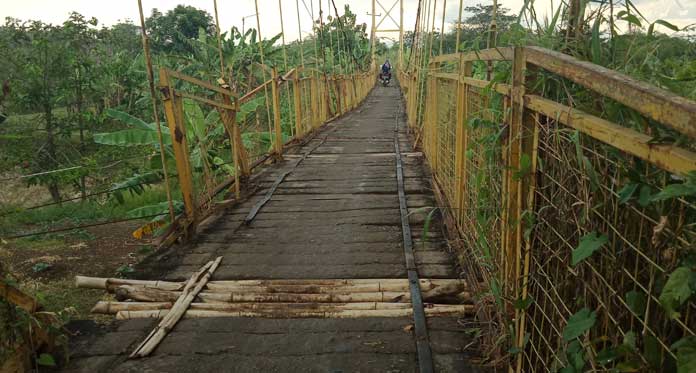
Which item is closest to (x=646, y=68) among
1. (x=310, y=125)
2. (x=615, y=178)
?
(x=615, y=178)

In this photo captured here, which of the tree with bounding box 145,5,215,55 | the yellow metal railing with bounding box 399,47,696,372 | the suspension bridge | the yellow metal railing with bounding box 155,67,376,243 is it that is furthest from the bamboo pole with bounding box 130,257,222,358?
the tree with bounding box 145,5,215,55

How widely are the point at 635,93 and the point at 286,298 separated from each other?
2.54 m

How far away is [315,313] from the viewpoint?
10.4 feet

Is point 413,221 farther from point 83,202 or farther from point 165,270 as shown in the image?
point 83,202

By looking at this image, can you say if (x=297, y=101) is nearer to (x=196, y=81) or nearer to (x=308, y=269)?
(x=196, y=81)

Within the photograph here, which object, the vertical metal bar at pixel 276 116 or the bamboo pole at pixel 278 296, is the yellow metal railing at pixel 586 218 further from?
the vertical metal bar at pixel 276 116

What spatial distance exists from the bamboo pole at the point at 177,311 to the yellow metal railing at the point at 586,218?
176 centimetres

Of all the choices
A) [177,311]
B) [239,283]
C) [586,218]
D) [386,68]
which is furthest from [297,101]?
[386,68]

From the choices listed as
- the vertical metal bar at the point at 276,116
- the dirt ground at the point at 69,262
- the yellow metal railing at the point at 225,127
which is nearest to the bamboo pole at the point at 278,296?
the dirt ground at the point at 69,262

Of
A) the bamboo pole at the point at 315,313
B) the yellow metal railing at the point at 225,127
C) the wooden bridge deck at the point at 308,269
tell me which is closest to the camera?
the wooden bridge deck at the point at 308,269

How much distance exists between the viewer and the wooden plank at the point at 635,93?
3.60 feet

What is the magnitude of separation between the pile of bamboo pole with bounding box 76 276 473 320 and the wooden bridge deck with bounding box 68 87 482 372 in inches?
3.1

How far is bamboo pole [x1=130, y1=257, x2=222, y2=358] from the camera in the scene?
283 cm

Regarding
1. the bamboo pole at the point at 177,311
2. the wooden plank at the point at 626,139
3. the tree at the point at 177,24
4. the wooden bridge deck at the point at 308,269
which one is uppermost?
the tree at the point at 177,24
